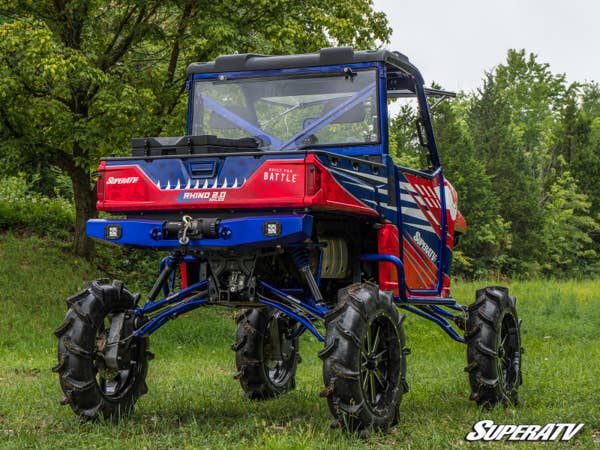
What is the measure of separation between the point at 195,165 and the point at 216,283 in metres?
1.00

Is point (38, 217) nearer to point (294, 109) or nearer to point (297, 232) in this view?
point (294, 109)

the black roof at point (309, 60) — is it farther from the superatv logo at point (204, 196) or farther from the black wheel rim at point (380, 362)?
the black wheel rim at point (380, 362)

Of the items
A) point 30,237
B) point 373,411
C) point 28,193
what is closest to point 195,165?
point 373,411

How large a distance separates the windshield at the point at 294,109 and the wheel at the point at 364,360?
177 cm

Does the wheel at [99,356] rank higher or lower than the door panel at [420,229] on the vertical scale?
lower

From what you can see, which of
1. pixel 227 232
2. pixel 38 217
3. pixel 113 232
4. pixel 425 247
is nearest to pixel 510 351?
pixel 425 247

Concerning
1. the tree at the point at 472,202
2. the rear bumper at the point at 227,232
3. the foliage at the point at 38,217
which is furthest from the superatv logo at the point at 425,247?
the tree at the point at 472,202

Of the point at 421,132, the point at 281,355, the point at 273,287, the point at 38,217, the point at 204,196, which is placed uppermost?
the point at 421,132

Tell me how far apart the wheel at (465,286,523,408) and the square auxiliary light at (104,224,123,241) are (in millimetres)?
3465

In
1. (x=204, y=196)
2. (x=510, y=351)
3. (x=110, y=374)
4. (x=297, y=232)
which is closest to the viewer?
(x=297, y=232)

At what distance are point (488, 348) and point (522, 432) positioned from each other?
5.70 ft

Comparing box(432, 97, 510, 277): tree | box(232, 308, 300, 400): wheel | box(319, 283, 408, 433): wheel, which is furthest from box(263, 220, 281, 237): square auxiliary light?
box(432, 97, 510, 277): tree

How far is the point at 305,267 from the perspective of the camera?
8.25 metres

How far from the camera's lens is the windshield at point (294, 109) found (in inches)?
359
